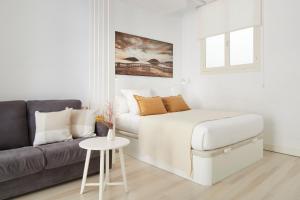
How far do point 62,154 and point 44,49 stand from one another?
1.64 m

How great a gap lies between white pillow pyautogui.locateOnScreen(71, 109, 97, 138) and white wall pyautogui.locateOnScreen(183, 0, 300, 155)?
2775 millimetres

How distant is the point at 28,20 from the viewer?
2.77 meters

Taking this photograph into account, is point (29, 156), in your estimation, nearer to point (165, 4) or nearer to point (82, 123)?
point (82, 123)

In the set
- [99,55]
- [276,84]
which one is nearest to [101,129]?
[99,55]

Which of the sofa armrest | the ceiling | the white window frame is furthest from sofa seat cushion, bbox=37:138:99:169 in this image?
the white window frame

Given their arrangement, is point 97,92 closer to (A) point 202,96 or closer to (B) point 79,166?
(B) point 79,166

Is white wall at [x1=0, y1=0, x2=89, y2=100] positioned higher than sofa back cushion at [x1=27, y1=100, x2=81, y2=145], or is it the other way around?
white wall at [x1=0, y1=0, x2=89, y2=100]

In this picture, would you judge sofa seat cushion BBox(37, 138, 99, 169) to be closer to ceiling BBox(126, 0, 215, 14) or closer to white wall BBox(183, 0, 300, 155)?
ceiling BBox(126, 0, 215, 14)

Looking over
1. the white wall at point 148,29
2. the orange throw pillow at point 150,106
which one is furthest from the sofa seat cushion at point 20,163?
the white wall at point 148,29

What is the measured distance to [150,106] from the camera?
129 inches

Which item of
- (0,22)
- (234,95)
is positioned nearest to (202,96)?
(234,95)

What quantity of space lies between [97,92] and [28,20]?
141 cm

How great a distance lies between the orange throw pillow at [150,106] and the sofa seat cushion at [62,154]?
1.21 meters

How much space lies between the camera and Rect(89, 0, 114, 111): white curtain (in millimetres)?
3375
